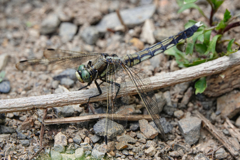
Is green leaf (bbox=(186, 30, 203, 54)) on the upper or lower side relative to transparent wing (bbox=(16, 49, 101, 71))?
lower

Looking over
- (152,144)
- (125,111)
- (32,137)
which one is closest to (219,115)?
(152,144)

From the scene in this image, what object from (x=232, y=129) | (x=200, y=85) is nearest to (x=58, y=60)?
(x=200, y=85)

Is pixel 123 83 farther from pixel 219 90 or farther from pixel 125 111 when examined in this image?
pixel 219 90

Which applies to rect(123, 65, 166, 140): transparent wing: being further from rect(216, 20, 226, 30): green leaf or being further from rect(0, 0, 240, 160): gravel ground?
rect(216, 20, 226, 30): green leaf

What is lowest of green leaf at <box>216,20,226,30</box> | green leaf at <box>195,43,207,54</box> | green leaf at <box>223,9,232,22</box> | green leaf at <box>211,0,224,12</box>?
green leaf at <box>195,43,207,54</box>

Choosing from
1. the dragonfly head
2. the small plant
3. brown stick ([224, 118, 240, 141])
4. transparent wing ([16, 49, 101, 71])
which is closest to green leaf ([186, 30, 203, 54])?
the small plant

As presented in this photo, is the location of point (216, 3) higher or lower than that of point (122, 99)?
higher

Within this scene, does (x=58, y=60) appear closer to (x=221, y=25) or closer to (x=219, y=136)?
(x=221, y=25)

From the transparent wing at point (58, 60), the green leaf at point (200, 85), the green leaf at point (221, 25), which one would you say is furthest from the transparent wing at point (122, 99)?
the green leaf at point (221, 25)

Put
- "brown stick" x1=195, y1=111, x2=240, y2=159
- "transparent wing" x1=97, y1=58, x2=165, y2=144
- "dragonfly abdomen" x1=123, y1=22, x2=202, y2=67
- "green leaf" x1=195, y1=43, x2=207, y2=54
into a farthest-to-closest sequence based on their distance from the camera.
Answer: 1. "dragonfly abdomen" x1=123, y1=22, x2=202, y2=67
2. "green leaf" x1=195, y1=43, x2=207, y2=54
3. "transparent wing" x1=97, y1=58, x2=165, y2=144
4. "brown stick" x1=195, y1=111, x2=240, y2=159
